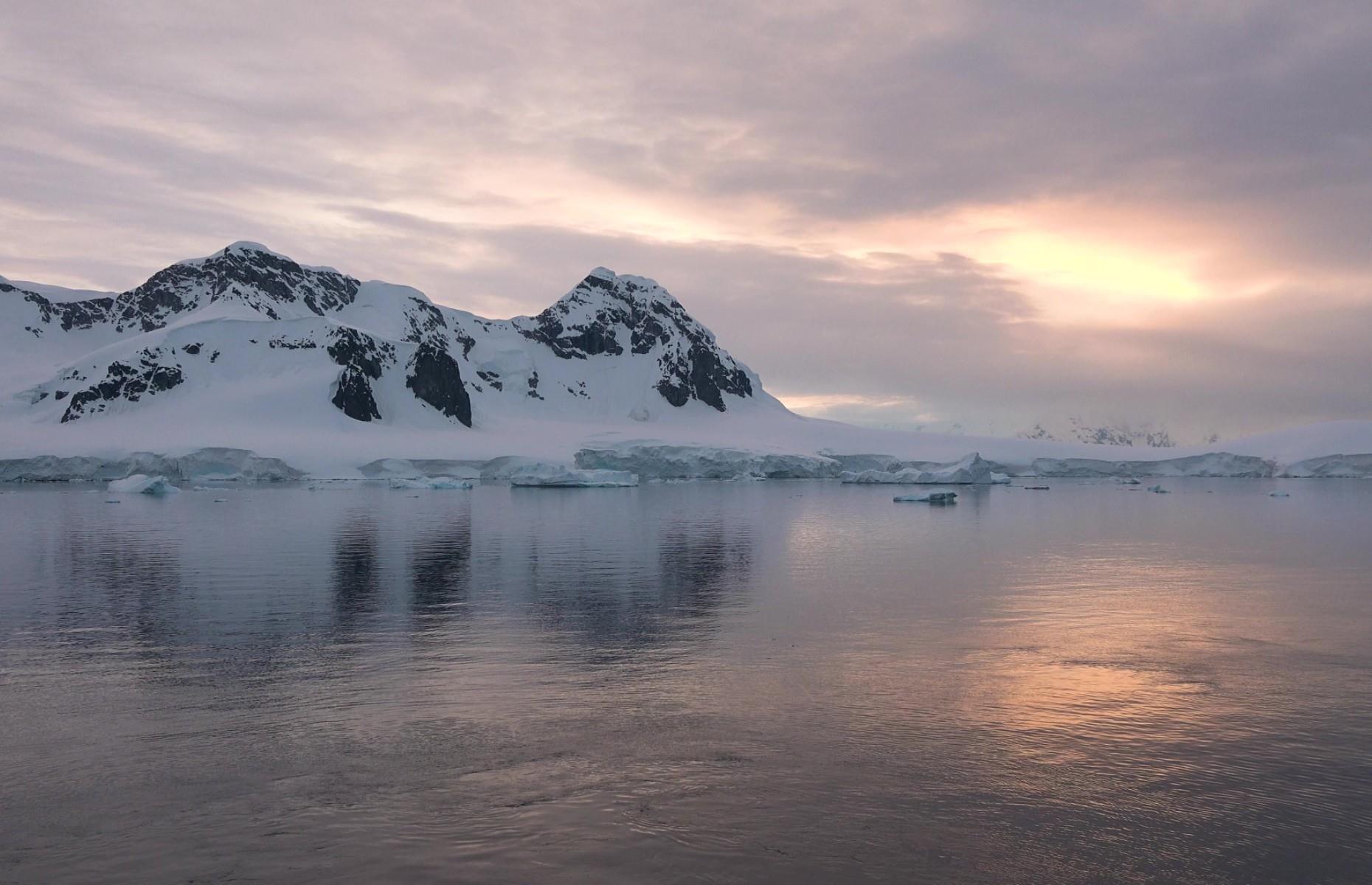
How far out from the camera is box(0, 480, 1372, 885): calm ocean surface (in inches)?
269

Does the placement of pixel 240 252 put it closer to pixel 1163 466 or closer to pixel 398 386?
pixel 398 386

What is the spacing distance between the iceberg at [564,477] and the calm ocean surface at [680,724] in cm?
5239

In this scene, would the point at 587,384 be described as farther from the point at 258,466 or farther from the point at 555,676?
the point at 555,676

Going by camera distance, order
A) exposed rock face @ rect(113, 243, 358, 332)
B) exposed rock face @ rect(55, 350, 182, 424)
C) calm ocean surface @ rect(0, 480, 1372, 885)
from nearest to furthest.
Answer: calm ocean surface @ rect(0, 480, 1372, 885), exposed rock face @ rect(55, 350, 182, 424), exposed rock face @ rect(113, 243, 358, 332)

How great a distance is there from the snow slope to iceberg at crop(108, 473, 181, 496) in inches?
744

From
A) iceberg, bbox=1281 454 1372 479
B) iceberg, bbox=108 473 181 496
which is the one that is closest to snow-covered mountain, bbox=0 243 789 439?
iceberg, bbox=108 473 181 496

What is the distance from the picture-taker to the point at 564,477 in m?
75.8

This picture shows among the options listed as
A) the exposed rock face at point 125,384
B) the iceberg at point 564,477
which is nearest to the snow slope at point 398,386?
the exposed rock face at point 125,384

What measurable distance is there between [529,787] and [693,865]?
1.83 m

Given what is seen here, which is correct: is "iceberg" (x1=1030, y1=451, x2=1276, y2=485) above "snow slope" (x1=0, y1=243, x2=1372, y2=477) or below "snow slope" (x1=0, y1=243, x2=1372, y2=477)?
below

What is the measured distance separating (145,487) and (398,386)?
67.4 metres

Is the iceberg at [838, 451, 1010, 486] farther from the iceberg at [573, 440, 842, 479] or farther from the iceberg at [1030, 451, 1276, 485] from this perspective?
the iceberg at [1030, 451, 1276, 485]

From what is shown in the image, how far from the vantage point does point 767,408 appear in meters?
172

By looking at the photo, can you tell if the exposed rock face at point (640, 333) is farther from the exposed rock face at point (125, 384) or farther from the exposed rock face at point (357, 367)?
the exposed rock face at point (125, 384)
